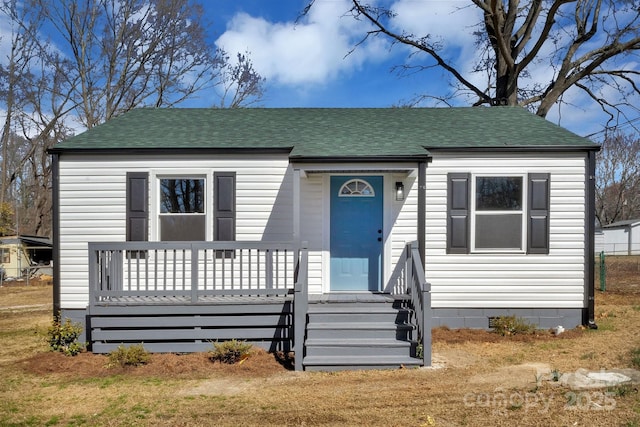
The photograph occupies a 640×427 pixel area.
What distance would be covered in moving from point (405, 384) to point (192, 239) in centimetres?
443

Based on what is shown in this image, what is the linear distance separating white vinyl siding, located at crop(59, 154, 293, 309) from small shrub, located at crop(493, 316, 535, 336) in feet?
12.8

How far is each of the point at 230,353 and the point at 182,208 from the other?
2.86m

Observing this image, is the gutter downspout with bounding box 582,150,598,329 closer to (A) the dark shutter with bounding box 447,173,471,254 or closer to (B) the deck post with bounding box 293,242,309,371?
(A) the dark shutter with bounding box 447,173,471,254

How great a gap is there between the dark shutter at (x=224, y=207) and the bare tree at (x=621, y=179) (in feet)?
139

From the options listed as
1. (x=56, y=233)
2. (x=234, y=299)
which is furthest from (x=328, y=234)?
(x=56, y=233)

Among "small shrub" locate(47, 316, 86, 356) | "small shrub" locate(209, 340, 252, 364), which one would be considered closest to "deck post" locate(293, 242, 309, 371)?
"small shrub" locate(209, 340, 252, 364)

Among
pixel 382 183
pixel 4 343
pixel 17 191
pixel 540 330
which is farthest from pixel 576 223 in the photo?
pixel 17 191

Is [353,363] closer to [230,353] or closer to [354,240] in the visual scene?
[230,353]

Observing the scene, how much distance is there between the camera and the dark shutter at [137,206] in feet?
25.1

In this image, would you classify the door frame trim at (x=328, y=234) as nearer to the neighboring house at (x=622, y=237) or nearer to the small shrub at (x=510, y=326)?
the small shrub at (x=510, y=326)

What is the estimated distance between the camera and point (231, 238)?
7.70 m

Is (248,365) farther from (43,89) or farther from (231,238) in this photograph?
(43,89)

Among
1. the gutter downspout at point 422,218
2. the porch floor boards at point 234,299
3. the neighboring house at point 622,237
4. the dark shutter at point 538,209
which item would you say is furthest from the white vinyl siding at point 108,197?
the neighboring house at point 622,237

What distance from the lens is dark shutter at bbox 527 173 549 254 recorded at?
765 centimetres
